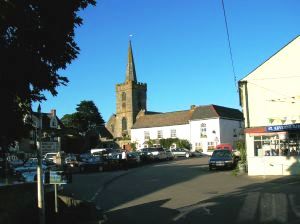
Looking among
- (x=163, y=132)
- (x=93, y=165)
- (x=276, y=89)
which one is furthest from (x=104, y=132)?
(x=276, y=89)

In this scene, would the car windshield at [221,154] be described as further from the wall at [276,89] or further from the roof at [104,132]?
the roof at [104,132]

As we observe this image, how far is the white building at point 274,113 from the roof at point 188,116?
4631cm

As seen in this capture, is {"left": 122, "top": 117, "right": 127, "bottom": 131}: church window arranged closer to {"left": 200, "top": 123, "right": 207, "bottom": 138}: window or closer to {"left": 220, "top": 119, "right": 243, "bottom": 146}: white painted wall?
{"left": 200, "top": 123, "right": 207, "bottom": 138}: window

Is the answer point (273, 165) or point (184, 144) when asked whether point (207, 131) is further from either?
point (273, 165)

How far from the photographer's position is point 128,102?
11612cm

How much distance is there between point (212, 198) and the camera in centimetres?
1839

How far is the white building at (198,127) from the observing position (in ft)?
254

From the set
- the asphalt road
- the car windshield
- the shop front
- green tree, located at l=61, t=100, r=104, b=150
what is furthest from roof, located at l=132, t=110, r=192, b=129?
the asphalt road

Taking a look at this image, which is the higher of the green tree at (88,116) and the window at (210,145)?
the green tree at (88,116)

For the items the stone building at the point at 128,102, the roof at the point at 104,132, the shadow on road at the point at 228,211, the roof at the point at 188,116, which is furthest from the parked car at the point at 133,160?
the roof at the point at 104,132

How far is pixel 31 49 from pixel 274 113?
23323 mm

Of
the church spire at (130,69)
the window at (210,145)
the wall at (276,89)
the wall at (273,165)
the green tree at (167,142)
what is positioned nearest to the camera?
the wall at (273,165)

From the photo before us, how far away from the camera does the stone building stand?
114 m

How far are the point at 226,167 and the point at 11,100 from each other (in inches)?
1119
